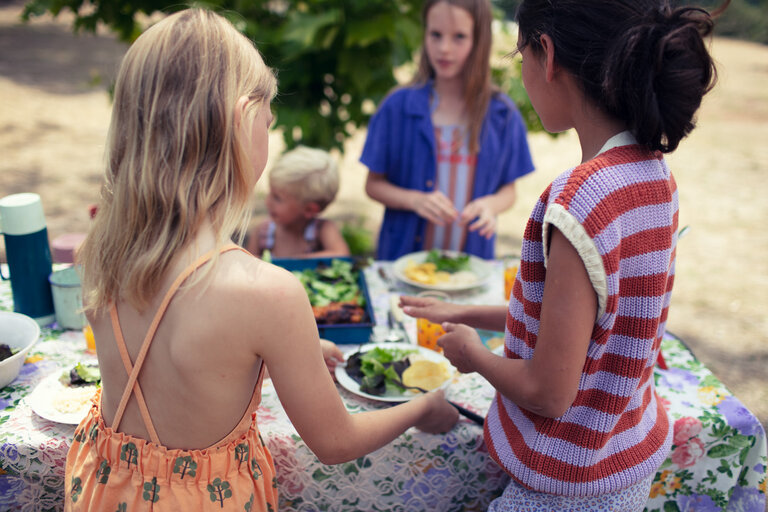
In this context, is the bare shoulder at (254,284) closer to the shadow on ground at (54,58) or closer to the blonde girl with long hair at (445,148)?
the blonde girl with long hair at (445,148)

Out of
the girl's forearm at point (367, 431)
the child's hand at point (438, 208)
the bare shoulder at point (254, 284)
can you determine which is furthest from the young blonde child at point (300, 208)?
the bare shoulder at point (254, 284)

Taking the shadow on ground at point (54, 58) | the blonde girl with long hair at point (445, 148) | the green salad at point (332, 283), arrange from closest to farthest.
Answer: the green salad at point (332, 283) → the blonde girl with long hair at point (445, 148) → the shadow on ground at point (54, 58)

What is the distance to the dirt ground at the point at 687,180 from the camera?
5.25 meters

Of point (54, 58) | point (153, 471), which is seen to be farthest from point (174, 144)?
point (54, 58)

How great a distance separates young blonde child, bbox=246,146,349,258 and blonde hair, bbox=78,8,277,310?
6.40ft

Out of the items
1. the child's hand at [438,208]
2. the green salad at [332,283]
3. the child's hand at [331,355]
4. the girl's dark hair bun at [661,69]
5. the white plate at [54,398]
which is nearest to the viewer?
the girl's dark hair bun at [661,69]

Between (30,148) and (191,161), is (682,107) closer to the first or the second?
(191,161)

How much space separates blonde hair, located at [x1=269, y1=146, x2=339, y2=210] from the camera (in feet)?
10.9

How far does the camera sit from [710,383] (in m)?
2.02

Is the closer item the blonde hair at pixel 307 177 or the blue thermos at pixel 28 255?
the blue thermos at pixel 28 255

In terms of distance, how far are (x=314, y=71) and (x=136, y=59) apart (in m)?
3.57

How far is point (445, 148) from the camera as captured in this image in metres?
3.30

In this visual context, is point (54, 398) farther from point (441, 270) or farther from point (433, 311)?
point (441, 270)

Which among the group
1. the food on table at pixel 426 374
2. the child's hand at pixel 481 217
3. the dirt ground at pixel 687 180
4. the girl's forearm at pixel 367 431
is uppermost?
the child's hand at pixel 481 217
